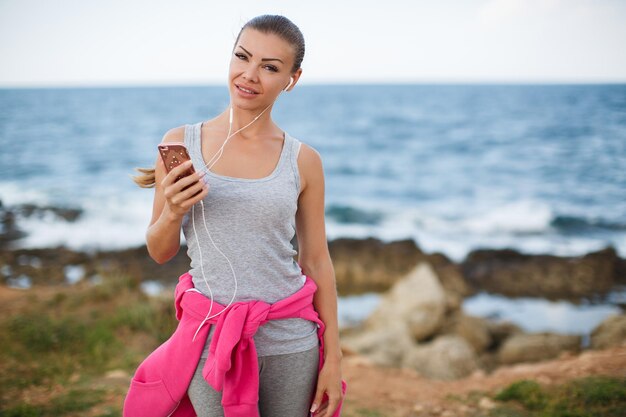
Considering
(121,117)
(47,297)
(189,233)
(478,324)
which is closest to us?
(189,233)

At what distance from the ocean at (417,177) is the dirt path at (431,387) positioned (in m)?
7.58

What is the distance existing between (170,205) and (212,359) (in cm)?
61

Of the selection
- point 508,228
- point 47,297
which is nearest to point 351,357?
point 47,297

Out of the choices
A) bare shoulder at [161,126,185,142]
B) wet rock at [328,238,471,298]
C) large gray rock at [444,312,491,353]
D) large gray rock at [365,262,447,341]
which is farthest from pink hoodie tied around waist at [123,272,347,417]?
wet rock at [328,238,471,298]

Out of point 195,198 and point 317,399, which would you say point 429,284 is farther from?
point 195,198

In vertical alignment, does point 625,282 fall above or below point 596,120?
below

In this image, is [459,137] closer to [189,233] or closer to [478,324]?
[478,324]

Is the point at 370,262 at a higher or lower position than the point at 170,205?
lower

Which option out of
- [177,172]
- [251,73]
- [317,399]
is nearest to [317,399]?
[317,399]

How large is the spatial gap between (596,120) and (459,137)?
10.2 m

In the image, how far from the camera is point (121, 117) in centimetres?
4609

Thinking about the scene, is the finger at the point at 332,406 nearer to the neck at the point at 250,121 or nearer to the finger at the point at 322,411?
the finger at the point at 322,411

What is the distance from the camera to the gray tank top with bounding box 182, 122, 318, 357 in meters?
1.89

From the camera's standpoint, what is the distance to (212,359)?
6.14 ft
